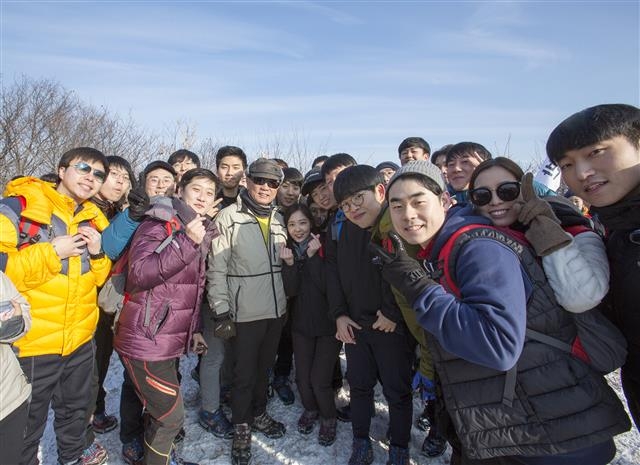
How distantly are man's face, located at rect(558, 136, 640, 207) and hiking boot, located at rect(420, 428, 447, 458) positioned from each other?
96.8 inches

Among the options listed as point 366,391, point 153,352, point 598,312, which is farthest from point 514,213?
point 153,352

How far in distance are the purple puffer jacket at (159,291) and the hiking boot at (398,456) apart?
1833 mm

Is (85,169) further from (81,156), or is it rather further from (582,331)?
(582,331)

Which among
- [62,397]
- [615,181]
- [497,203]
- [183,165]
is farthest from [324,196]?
[62,397]

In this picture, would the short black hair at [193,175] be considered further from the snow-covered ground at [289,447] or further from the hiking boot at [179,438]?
the snow-covered ground at [289,447]

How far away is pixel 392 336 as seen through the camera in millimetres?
2930

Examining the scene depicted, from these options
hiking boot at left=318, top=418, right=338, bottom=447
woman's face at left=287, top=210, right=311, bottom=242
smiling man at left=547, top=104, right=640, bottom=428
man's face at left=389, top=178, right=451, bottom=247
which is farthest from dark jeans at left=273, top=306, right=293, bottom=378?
smiling man at left=547, top=104, right=640, bottom=428

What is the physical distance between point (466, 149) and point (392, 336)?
2108 mm

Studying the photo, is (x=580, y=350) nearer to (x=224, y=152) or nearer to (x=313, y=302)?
(x=313, y=302)

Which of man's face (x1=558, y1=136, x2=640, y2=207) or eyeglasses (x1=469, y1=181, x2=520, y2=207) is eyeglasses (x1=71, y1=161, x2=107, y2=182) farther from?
man's face (x1=558, y1=136, x2=640, y2=207)

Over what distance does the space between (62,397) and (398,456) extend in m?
2.62

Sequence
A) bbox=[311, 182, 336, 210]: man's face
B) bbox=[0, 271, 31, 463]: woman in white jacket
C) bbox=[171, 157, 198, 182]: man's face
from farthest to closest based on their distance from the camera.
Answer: bbox=[171, 157, 198, 182]: man's face, bbox=[311, 182, 336, 210]: man's face, bbox=[0, 271, 31, 463]: woman in white jacket

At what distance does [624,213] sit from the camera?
1582mm

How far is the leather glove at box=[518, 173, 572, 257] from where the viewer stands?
1588 millimetres
